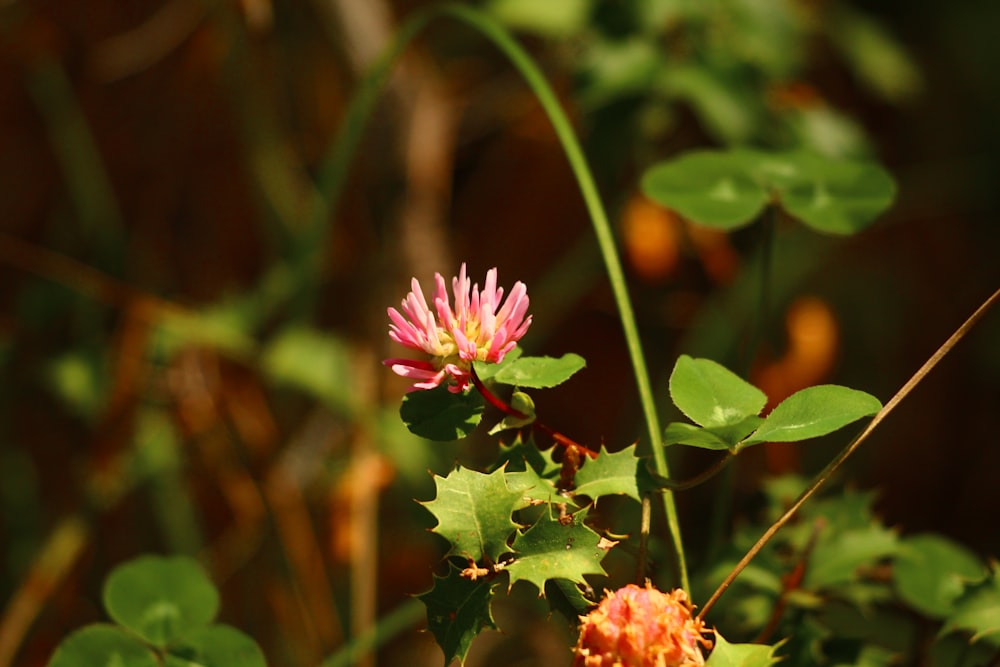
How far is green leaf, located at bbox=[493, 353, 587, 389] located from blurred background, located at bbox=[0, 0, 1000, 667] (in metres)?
0.50

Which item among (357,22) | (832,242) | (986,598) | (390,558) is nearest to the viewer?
(986,598)

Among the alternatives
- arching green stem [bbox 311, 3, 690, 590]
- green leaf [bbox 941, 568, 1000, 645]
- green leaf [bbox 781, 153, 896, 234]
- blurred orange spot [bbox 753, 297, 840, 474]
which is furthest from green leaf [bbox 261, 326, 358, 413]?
green leaf [bbox 941, 568, 1000, 645]

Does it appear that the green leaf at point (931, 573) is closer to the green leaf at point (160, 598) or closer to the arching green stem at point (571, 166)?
the arching green stem at point (571, 166)

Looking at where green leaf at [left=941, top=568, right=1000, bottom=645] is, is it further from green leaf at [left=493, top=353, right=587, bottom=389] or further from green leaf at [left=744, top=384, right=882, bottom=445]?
green leaf at [left=493, top=353, right=587, bottom=389]

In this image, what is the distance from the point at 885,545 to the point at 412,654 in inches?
31.1

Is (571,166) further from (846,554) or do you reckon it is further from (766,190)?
(846,554)

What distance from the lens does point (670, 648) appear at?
391 millimetres

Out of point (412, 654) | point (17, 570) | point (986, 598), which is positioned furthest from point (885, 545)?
point (17, 570)

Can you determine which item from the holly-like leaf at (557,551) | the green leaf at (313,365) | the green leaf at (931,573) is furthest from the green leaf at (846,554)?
the green leaf at (313,365)

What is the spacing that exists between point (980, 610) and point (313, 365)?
971mm

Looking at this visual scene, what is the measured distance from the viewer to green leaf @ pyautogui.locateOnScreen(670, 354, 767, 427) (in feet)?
1.49

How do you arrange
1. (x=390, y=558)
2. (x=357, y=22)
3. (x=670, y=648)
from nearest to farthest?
1. (x=670, y=648)
2. (x=357, y=22)
3. (x=390, y=558)

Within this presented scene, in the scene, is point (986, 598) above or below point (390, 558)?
below

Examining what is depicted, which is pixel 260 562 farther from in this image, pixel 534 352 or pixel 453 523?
pixel 453 523
